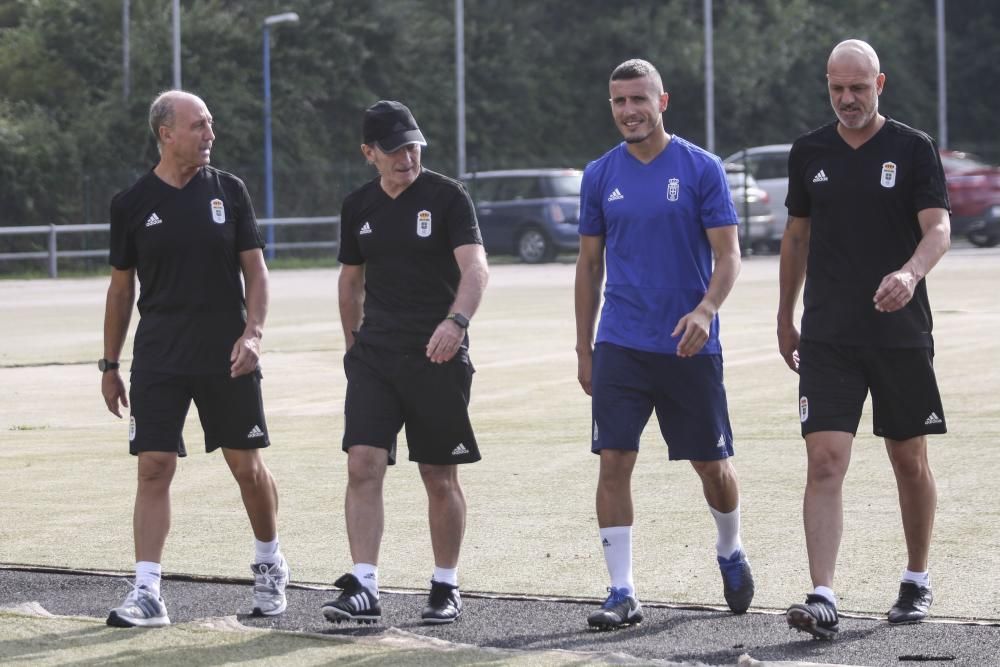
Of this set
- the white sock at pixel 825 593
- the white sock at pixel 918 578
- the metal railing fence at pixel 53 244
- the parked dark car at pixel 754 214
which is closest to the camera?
the white sock at pixel 825 593

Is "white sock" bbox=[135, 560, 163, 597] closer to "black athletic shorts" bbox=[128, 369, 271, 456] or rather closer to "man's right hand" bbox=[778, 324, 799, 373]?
"black athletic shorts" bbox=[128, 369, 271, 456]

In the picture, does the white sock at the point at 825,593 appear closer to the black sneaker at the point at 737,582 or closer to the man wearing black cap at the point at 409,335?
the black sneaker at the point at 737,582

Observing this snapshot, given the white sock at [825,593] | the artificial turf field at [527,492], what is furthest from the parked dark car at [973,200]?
the white sock at [825,593]

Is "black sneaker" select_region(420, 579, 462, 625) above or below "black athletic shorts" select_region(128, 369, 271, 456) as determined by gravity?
below

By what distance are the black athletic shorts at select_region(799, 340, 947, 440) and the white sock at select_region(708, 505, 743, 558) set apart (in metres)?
0.52

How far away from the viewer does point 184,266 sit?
6445mm

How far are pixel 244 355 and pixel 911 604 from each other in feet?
7.91

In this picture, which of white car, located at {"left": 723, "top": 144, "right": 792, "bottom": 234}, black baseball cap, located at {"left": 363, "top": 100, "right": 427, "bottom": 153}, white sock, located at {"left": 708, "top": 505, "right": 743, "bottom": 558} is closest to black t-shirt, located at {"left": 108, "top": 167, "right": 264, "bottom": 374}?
black baseball cap, located at {"left": 363, "top": 100, "right": 427, "bottom": 153}

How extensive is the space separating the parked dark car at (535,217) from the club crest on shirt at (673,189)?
86.8 feet

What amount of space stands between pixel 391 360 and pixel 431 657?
123 cm

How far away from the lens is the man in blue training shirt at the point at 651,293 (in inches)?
246

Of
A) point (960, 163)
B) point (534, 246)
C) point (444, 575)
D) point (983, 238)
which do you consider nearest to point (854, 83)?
point (444, 575)

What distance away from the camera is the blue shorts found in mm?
6305

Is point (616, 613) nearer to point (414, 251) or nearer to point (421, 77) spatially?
point (414, 251)
